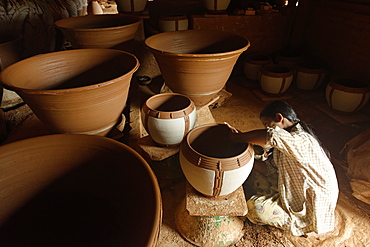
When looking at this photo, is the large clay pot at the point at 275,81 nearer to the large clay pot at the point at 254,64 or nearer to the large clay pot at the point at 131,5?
the large clay pot at the point at 254,64

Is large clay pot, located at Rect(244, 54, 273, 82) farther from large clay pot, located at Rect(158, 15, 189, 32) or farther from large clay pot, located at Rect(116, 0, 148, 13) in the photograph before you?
large clay pot, located at Rect(116, 0, 148, 13)

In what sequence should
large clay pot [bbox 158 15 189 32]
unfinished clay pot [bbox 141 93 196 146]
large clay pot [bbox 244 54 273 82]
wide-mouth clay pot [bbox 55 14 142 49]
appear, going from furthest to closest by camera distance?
1. large clay pot [bbox 244 54 273 82]
2. large clay pot [bbox 158 15 189 32]
3. wide-mouth clay pot [bbox 55 14 142 49]
4. unfinished clay pot [bbox 141 93 196 146]

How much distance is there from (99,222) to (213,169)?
69cm

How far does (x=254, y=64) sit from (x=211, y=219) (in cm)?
300

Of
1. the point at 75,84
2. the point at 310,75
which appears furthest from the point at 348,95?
the point at 75,84

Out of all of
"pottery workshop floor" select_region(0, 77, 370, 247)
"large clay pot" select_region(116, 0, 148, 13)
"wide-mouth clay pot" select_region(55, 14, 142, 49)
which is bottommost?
"pottery workshop floor" select_region(0, 77, 370, 247)

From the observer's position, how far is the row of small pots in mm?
3125

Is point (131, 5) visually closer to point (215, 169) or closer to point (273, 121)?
point (273, 121)

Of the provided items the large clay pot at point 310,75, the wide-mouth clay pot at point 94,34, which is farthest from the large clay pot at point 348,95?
the wide-mouth clay pot at point 94,34

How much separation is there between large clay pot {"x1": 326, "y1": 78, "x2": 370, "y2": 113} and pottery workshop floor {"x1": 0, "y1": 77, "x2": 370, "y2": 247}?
132 mm

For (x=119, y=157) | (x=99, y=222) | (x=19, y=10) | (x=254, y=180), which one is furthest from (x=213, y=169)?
(x=19, y=10)

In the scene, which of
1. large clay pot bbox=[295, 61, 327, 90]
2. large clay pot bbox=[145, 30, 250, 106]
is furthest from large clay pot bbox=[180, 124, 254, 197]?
large clay pot bbox=[295, 61, 327, 90]

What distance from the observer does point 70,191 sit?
4.62ft

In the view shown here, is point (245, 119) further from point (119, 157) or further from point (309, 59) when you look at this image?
point (119, 157)
